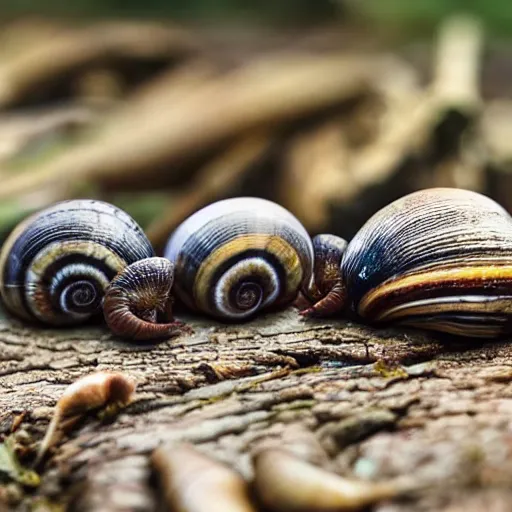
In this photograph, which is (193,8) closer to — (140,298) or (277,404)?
(140,298)

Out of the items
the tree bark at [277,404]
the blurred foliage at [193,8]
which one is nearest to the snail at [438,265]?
the tree bark at [277,404]

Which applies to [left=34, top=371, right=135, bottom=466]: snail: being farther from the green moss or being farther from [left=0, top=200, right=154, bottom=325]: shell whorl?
the green moss

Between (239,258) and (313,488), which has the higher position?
(239,258)

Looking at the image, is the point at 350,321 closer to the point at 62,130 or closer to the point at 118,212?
the point at 118,212

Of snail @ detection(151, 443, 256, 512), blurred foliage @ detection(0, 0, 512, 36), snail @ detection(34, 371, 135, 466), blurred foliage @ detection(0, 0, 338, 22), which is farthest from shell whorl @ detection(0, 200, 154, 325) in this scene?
blurred foliage @ detection(0, 0, 338, 22)

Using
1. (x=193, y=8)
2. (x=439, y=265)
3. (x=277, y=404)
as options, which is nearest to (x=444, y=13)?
(x=193, y=8)

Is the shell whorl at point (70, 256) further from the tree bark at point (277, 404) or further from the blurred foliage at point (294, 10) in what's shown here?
the blurred foliage at point (294, 10)
